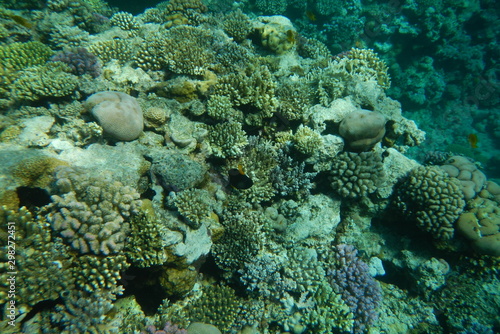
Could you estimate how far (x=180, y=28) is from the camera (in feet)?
23.4

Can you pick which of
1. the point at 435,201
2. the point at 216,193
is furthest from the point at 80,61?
the point at 435,201

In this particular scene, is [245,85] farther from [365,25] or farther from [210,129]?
[365,25]

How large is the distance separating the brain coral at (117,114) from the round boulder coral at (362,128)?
14.6 feet

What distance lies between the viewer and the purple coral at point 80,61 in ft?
19.1

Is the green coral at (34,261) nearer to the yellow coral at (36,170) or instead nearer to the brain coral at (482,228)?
the yellow coral at (36,170)

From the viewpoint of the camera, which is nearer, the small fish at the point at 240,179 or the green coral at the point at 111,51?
the small fish at the point at 240,179

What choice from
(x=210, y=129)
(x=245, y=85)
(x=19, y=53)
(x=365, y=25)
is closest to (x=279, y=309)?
(x=210, y=129)

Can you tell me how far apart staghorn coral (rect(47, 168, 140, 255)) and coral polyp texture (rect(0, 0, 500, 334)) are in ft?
0.07

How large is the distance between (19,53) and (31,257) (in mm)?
5487

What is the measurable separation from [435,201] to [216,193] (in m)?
4.99

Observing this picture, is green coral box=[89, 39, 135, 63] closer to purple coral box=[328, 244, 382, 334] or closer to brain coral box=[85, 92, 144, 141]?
brain coral box=[85, 92, 144, 141]

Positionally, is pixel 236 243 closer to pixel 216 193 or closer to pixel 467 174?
pixel 216 193

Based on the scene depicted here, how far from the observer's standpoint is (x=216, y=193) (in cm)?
→ 509

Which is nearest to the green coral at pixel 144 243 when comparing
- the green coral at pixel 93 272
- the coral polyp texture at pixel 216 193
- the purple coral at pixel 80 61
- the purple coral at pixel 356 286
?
the coral polyp texture at pixel 216 193
